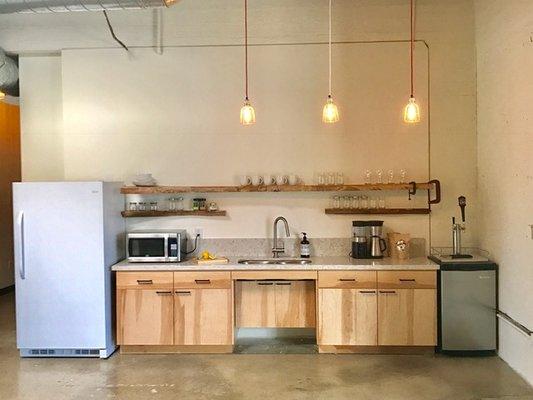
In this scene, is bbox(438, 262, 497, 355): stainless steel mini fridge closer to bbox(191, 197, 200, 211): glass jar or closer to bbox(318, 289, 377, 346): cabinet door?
bbox(318, 289, 377, 346): cabinet door

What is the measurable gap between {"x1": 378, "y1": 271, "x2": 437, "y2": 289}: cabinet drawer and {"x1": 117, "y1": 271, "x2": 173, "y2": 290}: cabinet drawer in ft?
6.56

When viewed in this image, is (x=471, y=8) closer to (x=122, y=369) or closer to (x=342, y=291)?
(x=342, y=291)

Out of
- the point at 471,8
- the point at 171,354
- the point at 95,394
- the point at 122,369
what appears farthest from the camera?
the point at 471,8

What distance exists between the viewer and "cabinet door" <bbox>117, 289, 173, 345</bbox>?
4262mm

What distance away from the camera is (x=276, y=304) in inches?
178

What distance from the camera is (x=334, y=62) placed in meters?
4.79

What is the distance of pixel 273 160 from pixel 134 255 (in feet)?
5.69

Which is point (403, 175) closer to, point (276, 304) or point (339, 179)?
point (339, 179)

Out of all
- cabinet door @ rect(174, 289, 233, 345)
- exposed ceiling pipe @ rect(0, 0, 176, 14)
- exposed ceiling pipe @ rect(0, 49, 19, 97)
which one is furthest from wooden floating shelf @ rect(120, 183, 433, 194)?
exposed ceiling pipe @ rect(0, 49, 19, 97)

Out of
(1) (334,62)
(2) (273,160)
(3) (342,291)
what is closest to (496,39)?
(1) (334,62)

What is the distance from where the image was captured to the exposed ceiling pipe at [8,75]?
4984 mm

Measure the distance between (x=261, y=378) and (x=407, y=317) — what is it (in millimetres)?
1466

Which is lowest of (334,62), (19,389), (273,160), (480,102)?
(19,389)

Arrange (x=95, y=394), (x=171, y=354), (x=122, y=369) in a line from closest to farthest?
1. (x=95, y=394)
2. (x=122, y=369)
3. (x=171, y=354)
